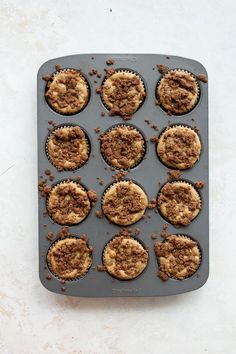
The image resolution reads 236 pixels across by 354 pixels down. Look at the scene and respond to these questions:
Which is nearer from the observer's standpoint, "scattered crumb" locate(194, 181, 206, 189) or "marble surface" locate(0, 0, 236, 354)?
"scattered crumb" locate(194, 181, 206, 189)

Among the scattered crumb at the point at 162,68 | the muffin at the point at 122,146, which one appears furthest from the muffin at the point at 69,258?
the scattered crumb at the point at 162,68

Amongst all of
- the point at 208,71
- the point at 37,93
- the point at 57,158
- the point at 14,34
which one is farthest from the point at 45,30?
the point at 208,71

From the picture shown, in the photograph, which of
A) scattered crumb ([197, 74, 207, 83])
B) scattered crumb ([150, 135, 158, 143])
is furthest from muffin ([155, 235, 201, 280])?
scattered crumb ([197, 74, 207, 83])

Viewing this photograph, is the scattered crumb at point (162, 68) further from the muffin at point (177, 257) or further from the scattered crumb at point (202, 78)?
the muffin at point (177, 257)

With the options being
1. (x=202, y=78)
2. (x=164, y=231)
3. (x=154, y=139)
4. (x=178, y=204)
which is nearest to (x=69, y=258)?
(x=164, y=231)

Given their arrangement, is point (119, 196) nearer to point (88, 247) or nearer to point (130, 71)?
point (88, 247)

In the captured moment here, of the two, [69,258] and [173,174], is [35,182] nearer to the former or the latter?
[69,258]

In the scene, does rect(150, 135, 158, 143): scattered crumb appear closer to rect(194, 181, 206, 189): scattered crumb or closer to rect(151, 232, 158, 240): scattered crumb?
rect(194, 181, 206, 189): scattered crumb
